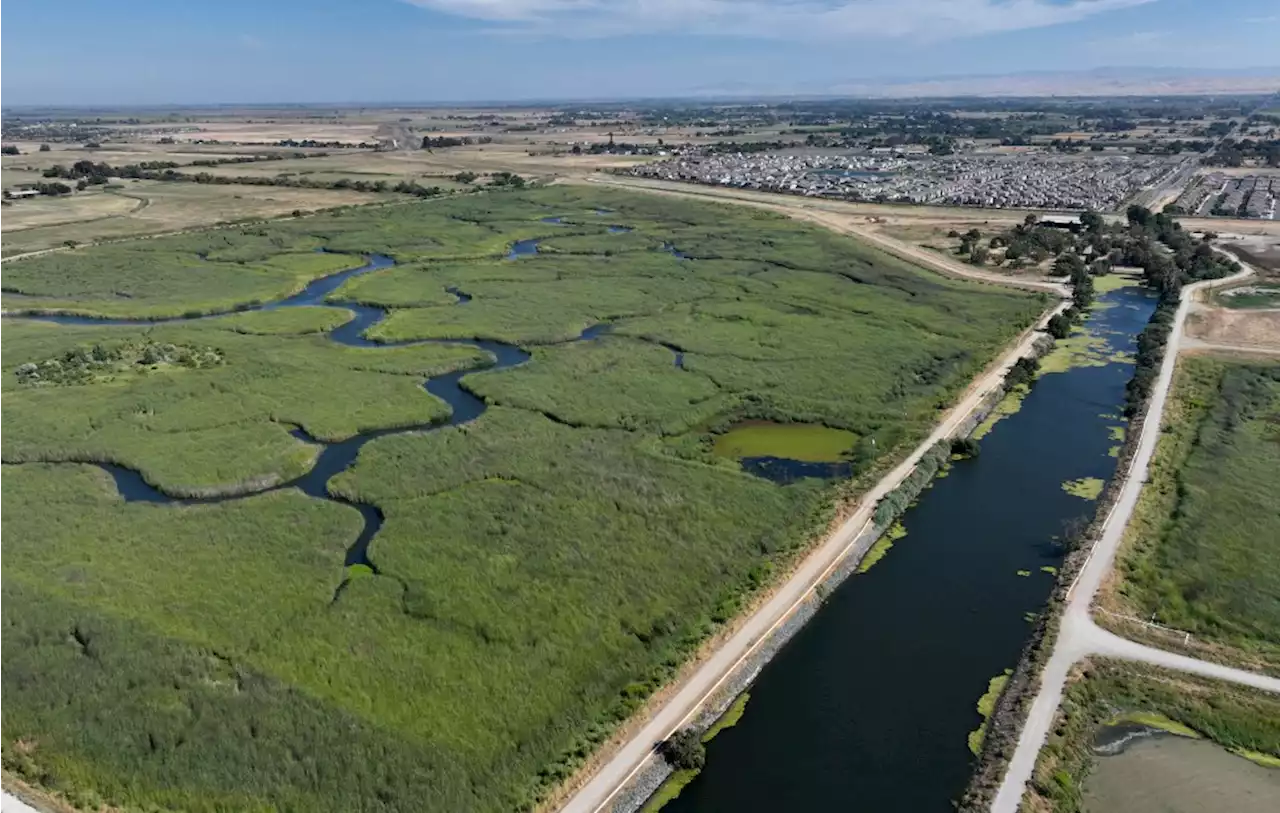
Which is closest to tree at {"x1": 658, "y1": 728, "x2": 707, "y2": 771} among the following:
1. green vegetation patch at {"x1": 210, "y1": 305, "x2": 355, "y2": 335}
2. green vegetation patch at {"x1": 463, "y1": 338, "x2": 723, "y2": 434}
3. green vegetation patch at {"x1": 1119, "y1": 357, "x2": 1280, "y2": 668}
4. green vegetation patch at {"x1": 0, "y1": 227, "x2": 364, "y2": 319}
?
green vegetation patch at {"x1": 1119, "y1": 357, "x2": 1280, "y2": 668}

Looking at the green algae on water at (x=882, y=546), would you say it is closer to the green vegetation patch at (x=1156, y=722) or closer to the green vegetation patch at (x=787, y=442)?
the green vegetation patch at (x=787, y=442)

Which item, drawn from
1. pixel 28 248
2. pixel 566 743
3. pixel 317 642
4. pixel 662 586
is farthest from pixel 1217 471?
pixel 28 248

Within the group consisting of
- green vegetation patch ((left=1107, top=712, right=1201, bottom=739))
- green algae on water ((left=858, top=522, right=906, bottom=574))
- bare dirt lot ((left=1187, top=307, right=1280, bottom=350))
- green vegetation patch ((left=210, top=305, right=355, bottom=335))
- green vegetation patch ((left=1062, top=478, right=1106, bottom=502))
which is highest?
green vegetation patch ((left=210, top=305, right=355, bottom=335))

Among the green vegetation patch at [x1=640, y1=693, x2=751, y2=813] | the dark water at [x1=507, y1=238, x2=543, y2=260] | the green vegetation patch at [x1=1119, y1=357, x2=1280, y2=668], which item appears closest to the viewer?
the green vegetation patch at [x1=640, y1=693, x2=751, y2=813]

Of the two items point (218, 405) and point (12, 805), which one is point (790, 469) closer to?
point (218, 405)

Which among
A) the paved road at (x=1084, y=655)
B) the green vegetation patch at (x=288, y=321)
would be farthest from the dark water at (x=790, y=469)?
the green vegetation patch at (x=288, y=321)

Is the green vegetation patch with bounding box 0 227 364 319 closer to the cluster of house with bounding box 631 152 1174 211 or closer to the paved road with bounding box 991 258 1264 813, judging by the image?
the paved road with bounding box 991 258 1264 813
